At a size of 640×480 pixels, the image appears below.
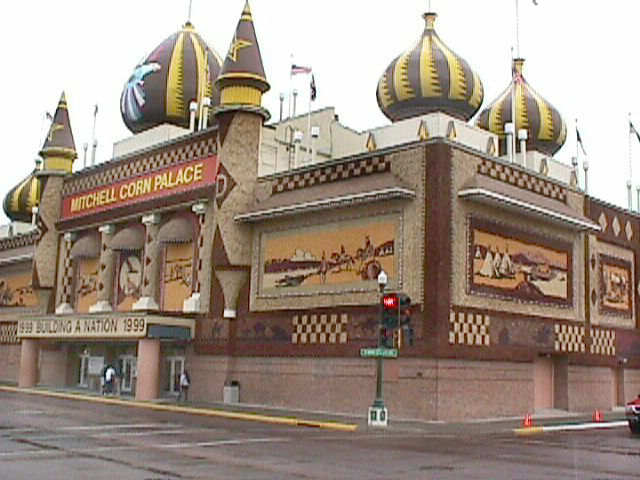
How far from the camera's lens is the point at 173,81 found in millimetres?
43938

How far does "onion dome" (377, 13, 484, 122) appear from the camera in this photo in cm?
3794

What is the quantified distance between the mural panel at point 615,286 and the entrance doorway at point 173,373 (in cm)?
2015

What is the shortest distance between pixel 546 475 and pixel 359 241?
18417mm

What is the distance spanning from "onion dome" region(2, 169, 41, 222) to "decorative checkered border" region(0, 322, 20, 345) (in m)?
10.5

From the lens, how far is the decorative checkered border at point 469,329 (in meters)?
30.0

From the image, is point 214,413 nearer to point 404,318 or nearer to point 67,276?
point 404,318

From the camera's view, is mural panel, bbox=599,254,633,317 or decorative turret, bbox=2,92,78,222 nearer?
mural panel, bbox=599,254,633,317

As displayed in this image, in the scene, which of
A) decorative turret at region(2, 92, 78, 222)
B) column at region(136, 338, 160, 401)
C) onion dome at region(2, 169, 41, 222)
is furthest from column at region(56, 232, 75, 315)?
onion dome at region(2, 169, 41, 222)

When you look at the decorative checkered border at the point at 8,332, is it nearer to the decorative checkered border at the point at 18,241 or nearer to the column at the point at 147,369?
the decorative checkered border at the point at 18,241

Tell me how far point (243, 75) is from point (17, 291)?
26693 mm

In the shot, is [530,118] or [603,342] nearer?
[603,342]

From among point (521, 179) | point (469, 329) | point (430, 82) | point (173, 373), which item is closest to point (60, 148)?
point (173, 373)

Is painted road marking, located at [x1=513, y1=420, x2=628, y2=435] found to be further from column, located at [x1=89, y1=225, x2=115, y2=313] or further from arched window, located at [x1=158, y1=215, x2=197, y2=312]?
column, located at [x1=89, y1=225, x2=115, y2=313]

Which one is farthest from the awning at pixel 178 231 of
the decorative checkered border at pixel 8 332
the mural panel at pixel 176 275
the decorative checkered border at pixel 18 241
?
the decorative checkered border at pixel 8 332
